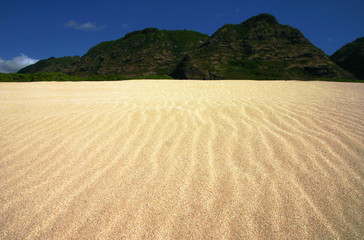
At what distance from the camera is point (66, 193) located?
1510 mm

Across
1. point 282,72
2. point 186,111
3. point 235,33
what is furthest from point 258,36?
point 186,111

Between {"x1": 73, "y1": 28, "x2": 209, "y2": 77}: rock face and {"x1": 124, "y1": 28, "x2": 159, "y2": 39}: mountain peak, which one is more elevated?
{"x1": 124, "y1": 28, "x2": 159, "y2": 39}: mountain peak

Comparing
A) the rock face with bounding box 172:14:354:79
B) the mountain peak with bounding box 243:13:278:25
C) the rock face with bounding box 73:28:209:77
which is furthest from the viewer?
the rock face with bounding box 73:28:209:77

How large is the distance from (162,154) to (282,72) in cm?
5074

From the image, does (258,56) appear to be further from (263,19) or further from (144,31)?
(144,31)

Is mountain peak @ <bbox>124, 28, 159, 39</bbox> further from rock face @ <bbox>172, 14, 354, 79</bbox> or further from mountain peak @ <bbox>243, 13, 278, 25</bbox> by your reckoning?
mountain peak @ <bbox>243, 13, 278, 25</bbox>

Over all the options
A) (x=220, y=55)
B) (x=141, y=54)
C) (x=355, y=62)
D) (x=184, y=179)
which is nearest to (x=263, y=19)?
(x=220, y=55)

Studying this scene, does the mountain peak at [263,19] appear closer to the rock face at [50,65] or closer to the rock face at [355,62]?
the rock face at [355,62]

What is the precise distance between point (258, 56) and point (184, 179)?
60.6 m

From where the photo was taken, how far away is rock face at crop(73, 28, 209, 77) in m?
70.6

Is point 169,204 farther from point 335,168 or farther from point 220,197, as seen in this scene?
point 335,168

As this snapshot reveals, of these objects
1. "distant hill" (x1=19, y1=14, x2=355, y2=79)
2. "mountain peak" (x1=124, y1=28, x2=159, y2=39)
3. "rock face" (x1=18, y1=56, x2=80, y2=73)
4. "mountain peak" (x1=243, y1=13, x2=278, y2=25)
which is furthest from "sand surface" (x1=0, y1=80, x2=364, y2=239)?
"rock face" (x1=18, y1=56, x2=80, y2=73)

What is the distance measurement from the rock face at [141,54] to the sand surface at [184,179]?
63205 mm

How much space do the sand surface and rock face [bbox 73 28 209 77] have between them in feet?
207
